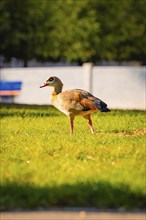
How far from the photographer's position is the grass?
7.74m

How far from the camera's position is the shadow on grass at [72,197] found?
7.61 meters

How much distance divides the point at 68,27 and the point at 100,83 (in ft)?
37.0

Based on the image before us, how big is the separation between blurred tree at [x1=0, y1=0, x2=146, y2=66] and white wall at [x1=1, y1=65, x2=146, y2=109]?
8.28 meters

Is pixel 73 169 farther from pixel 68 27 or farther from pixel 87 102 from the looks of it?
pixel 68 27

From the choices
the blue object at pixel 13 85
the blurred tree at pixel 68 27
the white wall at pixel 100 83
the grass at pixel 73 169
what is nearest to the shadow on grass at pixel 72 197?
the grass at pixel 73 169

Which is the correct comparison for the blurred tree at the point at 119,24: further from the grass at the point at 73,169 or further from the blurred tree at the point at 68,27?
the grass at the point at 73,169

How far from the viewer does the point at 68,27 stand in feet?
132

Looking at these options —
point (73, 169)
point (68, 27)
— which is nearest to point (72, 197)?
point (73, 169)

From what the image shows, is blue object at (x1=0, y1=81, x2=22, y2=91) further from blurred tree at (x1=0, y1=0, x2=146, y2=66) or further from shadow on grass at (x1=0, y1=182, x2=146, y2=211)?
shadow on grass at (x1=0, y1=182, x2=146, y2=211)

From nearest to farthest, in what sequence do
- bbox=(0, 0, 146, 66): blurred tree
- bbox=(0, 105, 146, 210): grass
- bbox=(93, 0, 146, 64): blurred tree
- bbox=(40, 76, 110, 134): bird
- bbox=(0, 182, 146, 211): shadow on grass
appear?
bbox=(0, 182, 146, 211): shadow on grass
bbox=(0, 105, 146, 210): grass
bbox=(40, 76, 110, 134): bird
bbox=(0, 0, 146, 66): blurred tree
bbox=(93, 0, 146, 64): blurred tree

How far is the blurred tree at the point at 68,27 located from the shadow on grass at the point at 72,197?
31.5 m

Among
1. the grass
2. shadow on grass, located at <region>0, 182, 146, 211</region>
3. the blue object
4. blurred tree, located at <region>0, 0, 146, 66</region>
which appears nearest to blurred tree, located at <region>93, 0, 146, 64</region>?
blurred tree, located at <region>0, 0, 146, 66</region>

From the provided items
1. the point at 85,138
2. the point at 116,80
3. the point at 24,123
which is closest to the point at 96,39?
the point at 116,80

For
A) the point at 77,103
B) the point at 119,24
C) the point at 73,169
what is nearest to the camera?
the point at 73,169
